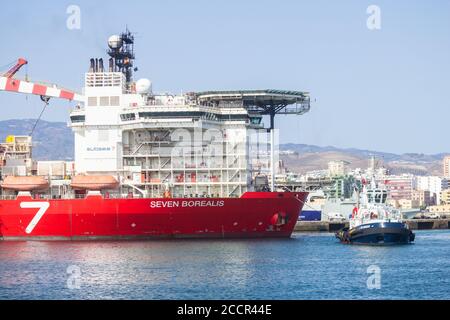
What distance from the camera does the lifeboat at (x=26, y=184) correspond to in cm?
5244

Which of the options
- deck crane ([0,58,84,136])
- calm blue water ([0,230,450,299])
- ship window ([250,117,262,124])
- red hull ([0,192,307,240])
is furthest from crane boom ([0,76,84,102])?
ship window ([250,117,262,124])

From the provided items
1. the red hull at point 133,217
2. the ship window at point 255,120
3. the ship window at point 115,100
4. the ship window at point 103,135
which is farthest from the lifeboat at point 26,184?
the ship window at point 255,120

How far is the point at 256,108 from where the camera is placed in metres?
59.4

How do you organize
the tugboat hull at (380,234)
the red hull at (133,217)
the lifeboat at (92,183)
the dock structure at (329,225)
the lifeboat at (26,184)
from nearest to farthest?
→ the red hull at (133,217) < the tugboat hull at (380,234) < the lifeboat at (92,183) < the lifeboat at (26,184) < the dock structure at (329,225)

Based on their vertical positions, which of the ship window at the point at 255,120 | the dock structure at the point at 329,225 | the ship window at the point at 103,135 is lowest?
the dock structure at the point at 329,225

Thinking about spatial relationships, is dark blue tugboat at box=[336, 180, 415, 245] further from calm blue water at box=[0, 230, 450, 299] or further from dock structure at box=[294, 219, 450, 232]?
dock structure at box=[294, 219, 450, 232]

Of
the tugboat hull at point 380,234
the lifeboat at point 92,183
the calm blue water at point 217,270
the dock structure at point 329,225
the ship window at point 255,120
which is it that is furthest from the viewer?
the dock structure at point 329,225

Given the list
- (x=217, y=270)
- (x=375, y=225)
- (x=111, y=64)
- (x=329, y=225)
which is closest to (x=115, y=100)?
(x=111, y=64)

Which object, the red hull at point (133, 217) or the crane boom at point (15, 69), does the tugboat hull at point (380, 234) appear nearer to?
the red hull at point (133, 217)

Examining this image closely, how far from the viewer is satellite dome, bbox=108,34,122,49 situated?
5853 cm

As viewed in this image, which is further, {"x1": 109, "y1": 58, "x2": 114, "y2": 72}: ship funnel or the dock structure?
the dock structure

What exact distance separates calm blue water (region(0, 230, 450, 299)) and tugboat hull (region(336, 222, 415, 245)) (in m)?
1.38
